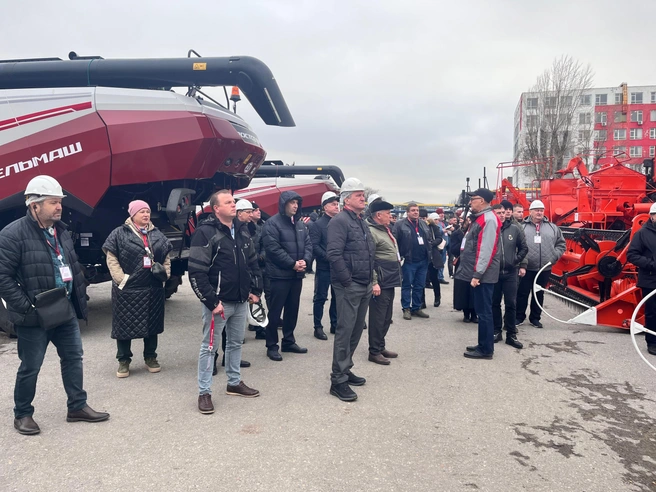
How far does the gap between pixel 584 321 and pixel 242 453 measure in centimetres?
515

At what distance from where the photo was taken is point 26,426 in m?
3.46

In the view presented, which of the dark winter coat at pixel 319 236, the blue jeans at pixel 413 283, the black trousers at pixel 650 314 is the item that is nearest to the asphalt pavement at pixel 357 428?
the black trousers at pixel 650 314

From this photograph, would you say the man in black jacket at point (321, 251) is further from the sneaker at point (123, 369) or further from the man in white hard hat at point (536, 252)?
the man in white hard hat at point (536, 252)

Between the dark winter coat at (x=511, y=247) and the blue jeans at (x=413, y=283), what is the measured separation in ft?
6.22

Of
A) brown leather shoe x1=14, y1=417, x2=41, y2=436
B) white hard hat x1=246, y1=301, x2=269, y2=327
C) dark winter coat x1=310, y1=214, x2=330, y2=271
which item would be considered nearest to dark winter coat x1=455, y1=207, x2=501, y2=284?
dark winter coat x1=310, y1=214, x2=330, y2=271

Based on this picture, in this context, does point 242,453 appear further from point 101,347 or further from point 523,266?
point 523,266

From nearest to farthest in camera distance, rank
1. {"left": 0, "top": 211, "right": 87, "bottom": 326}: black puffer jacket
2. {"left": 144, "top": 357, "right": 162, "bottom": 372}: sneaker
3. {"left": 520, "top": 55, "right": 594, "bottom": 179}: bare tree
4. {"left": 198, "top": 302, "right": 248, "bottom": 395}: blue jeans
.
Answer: {"left": 0, "top": 211, "right": 87, "bottom": 326}: black puffer jacket < {"left": 198, "top": 302, "right": 248, "bottom": 395}: blue jeans < {"left": 144, "top": 357, "right": 162, "bottom": 372}: sneaker < {"left": 520, "top": 55, "right": 594, "bottom": 179}: bare tree

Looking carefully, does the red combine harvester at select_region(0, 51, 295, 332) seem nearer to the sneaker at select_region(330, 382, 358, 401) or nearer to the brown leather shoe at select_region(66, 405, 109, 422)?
the brown leather shoe at select_region(66, 405, 109, 422)

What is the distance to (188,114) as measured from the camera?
607 centimetres

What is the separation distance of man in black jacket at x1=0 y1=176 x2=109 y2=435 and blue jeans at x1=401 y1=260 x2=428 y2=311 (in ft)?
16.8

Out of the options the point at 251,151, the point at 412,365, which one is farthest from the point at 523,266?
the point at 251,151

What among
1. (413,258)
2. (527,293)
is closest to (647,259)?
(527,293)

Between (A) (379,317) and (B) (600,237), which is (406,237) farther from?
(B) (600,237)

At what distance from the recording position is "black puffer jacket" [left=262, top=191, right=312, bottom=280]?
18.1ft
